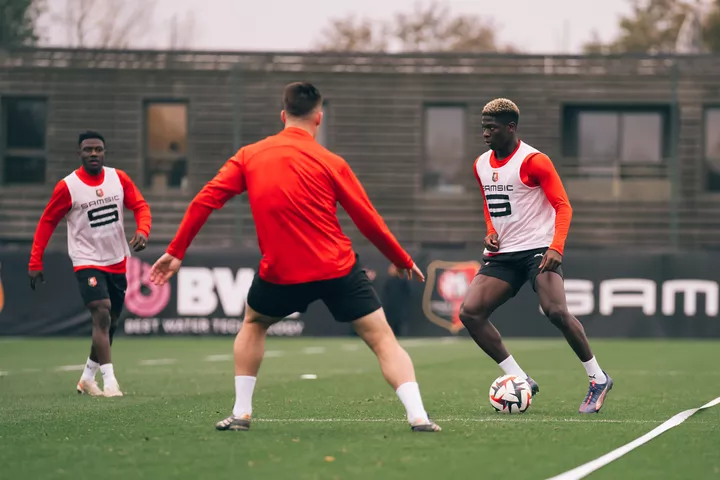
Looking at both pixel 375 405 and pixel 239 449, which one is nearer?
pixel 239 449

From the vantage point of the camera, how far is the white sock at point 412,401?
7.36 metres

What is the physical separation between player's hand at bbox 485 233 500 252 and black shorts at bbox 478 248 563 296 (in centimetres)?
5

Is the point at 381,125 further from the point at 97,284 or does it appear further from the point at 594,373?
the point at 594,373

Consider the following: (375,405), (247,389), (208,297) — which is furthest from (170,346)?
(247,389)

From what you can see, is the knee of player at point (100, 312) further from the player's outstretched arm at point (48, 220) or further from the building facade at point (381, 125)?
the building facade at point (381, 125)

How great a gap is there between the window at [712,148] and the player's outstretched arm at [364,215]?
92.7ft

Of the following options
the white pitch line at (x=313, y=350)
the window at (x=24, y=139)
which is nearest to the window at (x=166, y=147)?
the window at (x=24, y=139)

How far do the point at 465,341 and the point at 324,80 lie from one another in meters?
12.2

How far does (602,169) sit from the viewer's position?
112ft

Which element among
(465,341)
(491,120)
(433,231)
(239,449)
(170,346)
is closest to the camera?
(239,449)

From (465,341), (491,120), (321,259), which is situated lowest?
(465,341)

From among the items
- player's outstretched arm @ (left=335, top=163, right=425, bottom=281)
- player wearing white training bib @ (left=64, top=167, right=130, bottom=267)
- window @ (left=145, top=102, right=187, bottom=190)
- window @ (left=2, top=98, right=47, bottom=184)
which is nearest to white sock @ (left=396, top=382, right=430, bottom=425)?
player's outstretched arm @ (left=335, top=163, right=425, bottom=281)

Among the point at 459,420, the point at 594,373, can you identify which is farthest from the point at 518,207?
the point at 459,420

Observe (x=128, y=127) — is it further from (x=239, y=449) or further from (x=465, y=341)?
(x=239, y=449)
